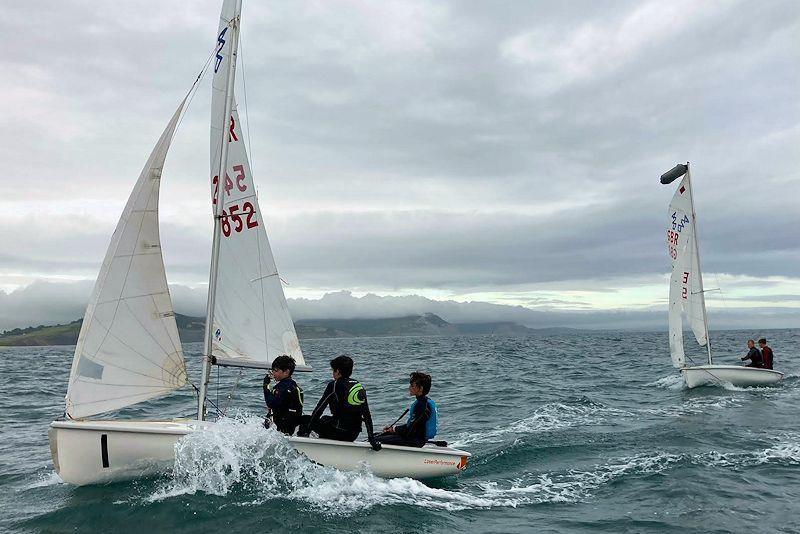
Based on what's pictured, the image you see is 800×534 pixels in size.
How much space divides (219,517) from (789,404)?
1601cm

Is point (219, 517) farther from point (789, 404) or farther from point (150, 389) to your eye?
point (789, 404)

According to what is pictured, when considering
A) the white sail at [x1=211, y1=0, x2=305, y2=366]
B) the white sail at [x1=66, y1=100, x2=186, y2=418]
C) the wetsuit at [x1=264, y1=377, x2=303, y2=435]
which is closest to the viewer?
the white sail at [x1=66, y1=100, x2=186, y2=418]

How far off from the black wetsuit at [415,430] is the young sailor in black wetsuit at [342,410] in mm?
555

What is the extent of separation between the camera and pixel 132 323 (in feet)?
29.8

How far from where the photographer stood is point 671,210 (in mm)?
23531

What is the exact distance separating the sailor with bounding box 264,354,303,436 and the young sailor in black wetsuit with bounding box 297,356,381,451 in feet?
0.77

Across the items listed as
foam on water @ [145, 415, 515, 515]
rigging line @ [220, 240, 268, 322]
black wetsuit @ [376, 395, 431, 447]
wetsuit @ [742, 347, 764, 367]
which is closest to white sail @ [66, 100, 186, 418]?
rigging line @ [220, 240, 268, 322]

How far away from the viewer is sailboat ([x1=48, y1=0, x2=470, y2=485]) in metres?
8.61

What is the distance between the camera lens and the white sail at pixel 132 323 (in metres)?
8.80

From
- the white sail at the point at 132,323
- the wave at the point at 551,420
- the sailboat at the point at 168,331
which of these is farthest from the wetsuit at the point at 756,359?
the white sail at the point at 132,323

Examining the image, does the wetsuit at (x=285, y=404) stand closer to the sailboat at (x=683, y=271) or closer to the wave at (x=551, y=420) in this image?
the wave at (x=551, y=420)

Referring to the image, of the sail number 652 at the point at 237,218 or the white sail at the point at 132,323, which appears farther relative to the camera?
the sail number 652 at the point at 237,218

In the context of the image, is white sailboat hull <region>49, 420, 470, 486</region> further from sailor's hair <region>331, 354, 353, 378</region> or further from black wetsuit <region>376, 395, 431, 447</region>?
sailor's hair <region>331, 354, 353, 378</region>

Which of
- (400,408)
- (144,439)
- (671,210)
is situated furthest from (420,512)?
(671,210)
